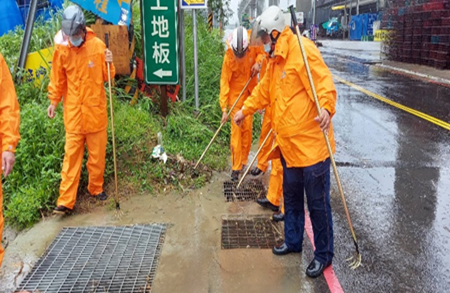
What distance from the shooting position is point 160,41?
21.0ft

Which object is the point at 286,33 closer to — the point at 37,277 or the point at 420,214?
the point at 420,214

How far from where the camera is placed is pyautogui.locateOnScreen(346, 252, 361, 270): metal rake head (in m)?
3.54

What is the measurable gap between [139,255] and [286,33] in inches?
93.0

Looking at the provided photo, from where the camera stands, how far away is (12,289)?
334 centimetres

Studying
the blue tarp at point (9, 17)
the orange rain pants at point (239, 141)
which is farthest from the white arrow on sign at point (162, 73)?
the blue tarp at point (9, 17)

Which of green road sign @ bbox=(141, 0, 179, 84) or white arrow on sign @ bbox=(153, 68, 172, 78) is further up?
green road sign @ bbox=(141, 0, 179, 84)

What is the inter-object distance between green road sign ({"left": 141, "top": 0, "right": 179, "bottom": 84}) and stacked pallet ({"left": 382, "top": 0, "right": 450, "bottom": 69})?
41.1ft

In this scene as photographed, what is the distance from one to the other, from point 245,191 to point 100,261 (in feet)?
6.78

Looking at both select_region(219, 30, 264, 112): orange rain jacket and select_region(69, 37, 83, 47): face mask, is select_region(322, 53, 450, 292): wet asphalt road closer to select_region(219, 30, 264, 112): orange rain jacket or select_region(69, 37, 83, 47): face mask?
select_region(219, 30, 264, 112): orange rain jacket

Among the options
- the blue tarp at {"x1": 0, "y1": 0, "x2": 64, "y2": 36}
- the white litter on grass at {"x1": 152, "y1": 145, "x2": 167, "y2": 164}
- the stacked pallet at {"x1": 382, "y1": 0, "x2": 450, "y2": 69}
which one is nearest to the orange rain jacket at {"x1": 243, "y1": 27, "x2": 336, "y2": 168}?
the white litter on grass at {"x1": 152, "y1": 145, "x2": 167, "y2": 164}

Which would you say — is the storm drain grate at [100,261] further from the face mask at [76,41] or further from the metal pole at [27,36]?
the metal pole at [27,36]

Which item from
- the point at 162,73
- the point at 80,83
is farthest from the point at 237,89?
the point at 80,83

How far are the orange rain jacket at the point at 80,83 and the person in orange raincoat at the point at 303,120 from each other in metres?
2.04

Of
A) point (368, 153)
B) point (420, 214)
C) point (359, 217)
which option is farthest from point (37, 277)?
point (368, 153)
